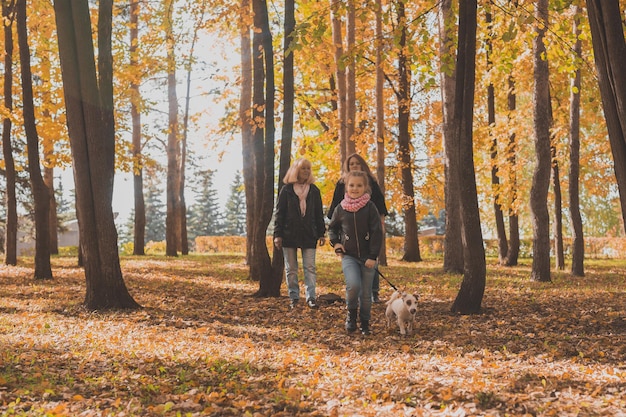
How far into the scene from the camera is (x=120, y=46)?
17734 mm

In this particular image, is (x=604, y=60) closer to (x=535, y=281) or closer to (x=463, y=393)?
(x=463, y=393)

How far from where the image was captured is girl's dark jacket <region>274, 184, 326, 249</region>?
9.50 m

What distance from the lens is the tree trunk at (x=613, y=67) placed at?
20.4ft

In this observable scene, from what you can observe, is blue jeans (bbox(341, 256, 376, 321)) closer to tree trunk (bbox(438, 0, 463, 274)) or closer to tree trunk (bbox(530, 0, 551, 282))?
tree trunk (bbox(438, 0, 463, 274))

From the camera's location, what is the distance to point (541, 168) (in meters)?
13.5

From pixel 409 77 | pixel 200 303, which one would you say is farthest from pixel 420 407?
pixel 409 77

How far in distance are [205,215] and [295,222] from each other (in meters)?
59.5

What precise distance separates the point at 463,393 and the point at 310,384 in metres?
1.27

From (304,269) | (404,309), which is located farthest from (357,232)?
(304,269)

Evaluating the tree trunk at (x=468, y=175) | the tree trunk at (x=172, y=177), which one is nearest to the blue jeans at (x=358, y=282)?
the tree trunk at (x=468, y=175)

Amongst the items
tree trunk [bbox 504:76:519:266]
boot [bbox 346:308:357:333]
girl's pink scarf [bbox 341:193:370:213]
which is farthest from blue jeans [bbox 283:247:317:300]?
tree trunk [bbox 504:76:519:266]

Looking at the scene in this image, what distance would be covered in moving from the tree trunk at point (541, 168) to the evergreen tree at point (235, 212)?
56652 millimetres

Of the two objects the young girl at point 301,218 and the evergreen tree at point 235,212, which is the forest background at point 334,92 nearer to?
the young girl at point 301,218

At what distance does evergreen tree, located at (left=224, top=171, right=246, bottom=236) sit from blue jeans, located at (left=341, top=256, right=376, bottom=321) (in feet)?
203
